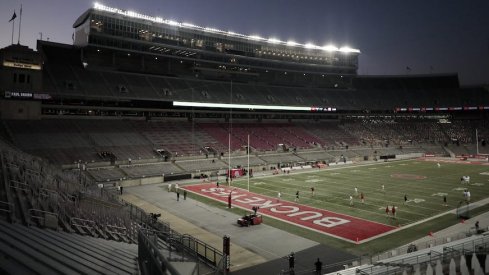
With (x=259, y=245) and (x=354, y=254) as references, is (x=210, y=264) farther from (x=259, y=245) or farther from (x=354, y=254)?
(x=354, y=254)

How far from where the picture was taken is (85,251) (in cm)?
890

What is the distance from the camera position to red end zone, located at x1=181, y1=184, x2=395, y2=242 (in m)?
24.4

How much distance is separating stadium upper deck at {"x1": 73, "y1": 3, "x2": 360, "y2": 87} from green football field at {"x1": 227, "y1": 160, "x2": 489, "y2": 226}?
98.2ft

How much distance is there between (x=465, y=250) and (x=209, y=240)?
14.0 m

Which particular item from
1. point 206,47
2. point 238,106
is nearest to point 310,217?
point 238,106

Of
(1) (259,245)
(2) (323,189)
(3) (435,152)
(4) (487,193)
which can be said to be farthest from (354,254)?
(3) (435,152)

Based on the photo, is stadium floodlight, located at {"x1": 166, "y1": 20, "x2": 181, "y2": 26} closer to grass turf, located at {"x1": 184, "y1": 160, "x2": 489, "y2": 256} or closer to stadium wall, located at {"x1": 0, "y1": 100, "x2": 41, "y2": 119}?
stadium wall, located at {"x1": 0, "y1": 100, "x2": 41, "y2": 119}

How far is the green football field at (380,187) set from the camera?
1206 inches

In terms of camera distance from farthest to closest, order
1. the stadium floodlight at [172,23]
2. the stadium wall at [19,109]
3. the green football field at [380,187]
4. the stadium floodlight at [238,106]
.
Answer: the stadium floodlight at [238,106] < the stadium floodlight at [172,23] < the stadium wall at [19,109] < the green football field at [380,187]

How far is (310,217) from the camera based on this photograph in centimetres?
2817

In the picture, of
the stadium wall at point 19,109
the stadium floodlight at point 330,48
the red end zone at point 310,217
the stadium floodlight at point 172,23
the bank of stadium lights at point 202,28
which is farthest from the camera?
the stadium floodlight at point 330,48

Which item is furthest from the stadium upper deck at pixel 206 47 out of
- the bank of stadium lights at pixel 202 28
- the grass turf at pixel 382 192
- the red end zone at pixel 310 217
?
the red end zone at pixel 310 217

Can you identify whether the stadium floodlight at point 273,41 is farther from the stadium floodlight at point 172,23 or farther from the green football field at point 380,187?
Result: the green football field at point 380,187

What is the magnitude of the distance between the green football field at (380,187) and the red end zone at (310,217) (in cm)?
147
